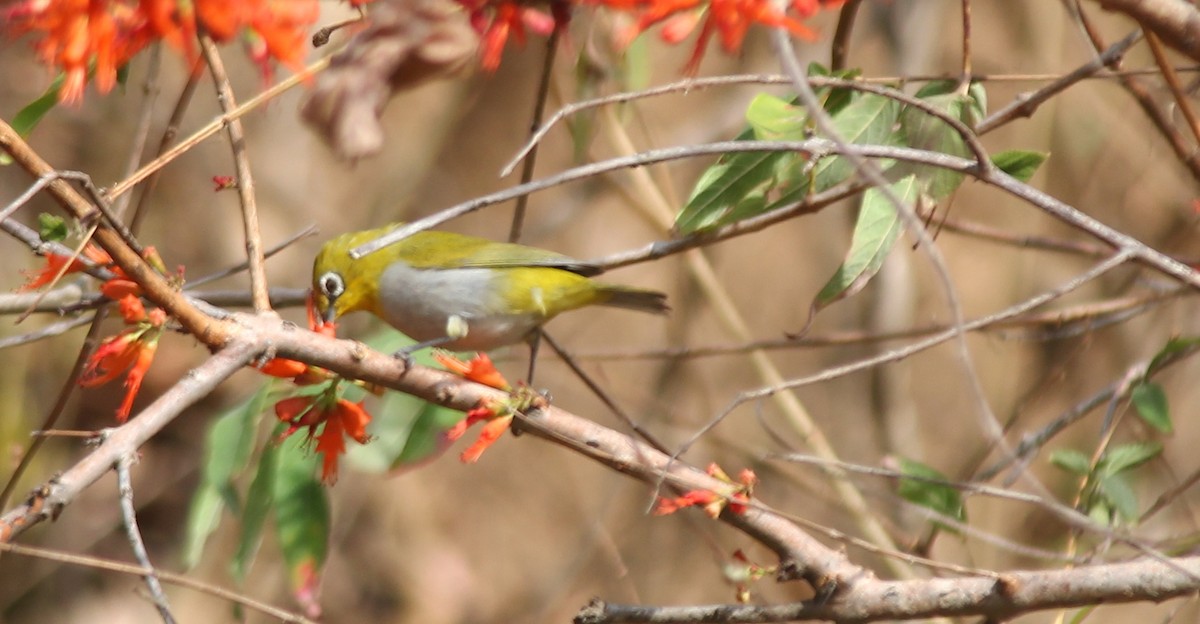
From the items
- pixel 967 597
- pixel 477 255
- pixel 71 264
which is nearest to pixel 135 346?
pixel 71 264

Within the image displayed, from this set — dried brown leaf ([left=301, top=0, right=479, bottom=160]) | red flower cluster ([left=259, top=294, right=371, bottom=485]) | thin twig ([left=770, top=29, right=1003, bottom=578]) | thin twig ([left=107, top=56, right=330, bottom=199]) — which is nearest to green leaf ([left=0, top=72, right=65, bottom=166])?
thin twig ([left=107, top=56, right=330, bottom=199])

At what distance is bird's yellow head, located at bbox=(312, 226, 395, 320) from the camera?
3.78 m

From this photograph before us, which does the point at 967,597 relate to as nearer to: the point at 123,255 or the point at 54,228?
the point at 123,255

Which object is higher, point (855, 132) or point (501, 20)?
point (501, 20)

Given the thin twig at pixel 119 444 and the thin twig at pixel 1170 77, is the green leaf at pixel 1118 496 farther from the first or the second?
the thin twig at pixel 119 444

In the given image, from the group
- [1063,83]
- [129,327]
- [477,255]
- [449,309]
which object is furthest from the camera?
[477,255]

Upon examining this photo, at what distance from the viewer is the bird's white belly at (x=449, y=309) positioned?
3.72 m

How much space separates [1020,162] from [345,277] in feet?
7.31

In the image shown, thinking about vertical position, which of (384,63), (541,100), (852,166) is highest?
(541,100)

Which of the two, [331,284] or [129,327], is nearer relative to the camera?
[129,327]

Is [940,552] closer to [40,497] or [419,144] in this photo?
[419,144]

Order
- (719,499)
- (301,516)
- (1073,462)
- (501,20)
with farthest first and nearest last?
(1073,462) → (301,516) → (719,499) → (501,20)

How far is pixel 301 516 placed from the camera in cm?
272

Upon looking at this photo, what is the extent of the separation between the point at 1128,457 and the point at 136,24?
2.59 m
